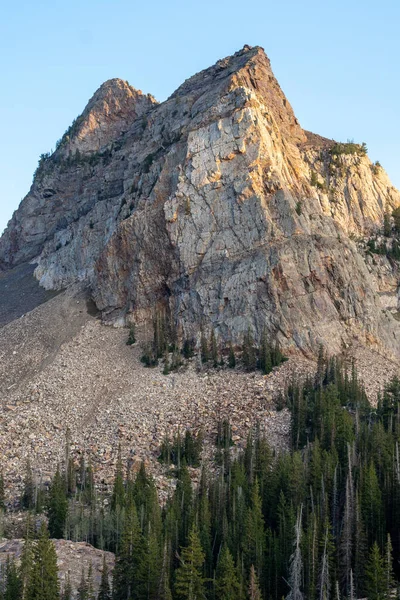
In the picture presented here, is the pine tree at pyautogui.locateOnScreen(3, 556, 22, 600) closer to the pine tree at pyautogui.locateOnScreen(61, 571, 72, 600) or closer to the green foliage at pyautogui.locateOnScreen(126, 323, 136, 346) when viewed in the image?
the pine tree at pyautogui.locateOnScreen(61, 571, 72, 600)

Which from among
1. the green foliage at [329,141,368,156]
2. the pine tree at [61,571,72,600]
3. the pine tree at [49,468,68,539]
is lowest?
the pine tree at [61,571,72,600]

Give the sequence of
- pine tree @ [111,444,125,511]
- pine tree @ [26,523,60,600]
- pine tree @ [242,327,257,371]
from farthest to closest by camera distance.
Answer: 1. pine tree @ [242,327,257,371]
2. pine tree @ [111,444,125,511]
3. pine tree @ [26,523,60,600]

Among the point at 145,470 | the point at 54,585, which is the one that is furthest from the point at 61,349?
the point at 54,585

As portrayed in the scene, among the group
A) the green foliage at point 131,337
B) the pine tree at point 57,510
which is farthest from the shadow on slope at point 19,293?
the pine tree at point 57,510

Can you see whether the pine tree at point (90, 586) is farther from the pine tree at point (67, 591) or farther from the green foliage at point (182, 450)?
the green foliage at point (182, 450)

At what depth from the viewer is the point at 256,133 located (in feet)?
417

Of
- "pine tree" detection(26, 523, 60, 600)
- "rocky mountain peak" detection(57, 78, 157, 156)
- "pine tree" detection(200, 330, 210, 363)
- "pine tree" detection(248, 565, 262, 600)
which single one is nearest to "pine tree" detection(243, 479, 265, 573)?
"pine tree" detection(248, 565, 262, 600)

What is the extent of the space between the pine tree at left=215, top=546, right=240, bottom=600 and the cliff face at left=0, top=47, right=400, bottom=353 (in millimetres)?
54041

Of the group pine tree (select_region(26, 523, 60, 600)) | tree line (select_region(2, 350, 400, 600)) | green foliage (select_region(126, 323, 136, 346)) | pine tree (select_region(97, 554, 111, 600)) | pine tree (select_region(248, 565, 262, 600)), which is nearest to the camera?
pine tree (select_region(26, 523, 60, 600))

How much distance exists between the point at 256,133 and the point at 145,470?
2208 inches

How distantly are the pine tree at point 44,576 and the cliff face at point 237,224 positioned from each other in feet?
187

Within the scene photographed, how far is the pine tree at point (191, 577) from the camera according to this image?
188 ft

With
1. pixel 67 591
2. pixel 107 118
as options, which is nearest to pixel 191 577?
pixel 67 591

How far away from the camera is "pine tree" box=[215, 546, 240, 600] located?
56.4 m
